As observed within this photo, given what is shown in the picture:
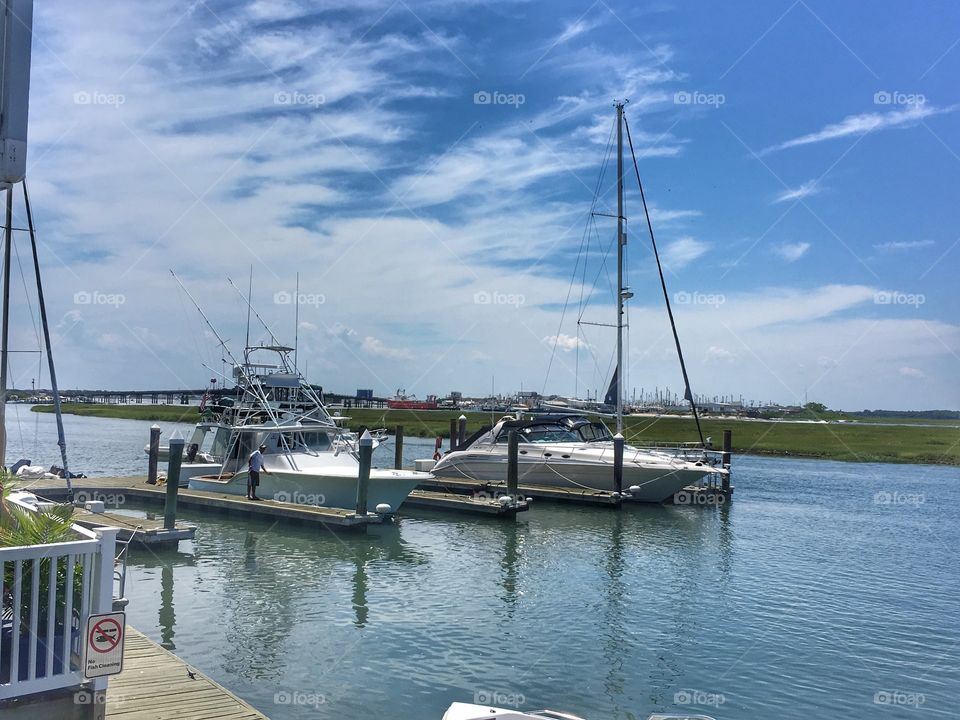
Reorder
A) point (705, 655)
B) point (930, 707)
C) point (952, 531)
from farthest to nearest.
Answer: point (952, 531) → point (705, 655) → point (930, 707)

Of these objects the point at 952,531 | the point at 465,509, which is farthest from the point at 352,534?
the point at 952,531

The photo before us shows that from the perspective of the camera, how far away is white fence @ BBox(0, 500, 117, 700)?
5.43m

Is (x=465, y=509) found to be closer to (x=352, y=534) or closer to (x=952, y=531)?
(x=352, y=534)

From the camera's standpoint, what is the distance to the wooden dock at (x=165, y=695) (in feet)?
22.4

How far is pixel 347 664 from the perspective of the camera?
11.1 m

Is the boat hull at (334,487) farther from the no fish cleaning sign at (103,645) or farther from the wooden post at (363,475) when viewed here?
the no fish cleaning sign at (103,645)

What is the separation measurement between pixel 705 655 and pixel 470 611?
4.47 m

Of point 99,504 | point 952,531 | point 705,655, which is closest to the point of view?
point 705,655
